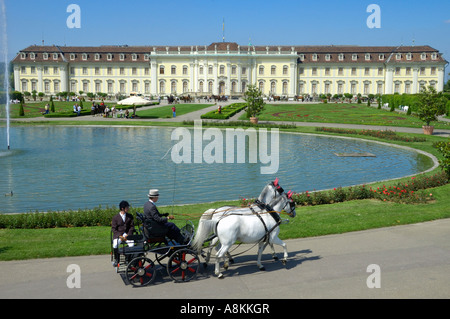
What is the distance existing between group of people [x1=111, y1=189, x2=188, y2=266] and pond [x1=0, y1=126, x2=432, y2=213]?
18.7 ft

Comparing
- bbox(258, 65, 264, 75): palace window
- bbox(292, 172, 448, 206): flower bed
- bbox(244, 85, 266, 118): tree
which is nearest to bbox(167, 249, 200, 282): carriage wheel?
bbox(292, 172, 448, 206): flower bed

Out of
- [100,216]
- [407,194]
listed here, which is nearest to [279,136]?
[407,194]

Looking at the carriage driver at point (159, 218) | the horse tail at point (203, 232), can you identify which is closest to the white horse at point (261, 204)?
the horse tail at point (203, 232)

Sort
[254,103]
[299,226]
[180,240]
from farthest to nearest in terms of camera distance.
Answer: [254,103]
[299,226]
[180,240]

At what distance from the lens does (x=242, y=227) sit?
7.60 m

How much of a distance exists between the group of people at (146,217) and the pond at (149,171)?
5.69 metres

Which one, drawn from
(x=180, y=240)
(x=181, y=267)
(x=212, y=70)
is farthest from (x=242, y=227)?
(x=212, y=70)

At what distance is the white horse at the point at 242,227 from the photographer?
7.49 metres

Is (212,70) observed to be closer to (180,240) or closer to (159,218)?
(180,240)

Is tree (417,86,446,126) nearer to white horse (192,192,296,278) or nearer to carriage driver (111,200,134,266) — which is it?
white horse (192,192,296,278)

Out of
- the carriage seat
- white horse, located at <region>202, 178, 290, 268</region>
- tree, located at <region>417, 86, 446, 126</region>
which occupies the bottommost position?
the carriage seat

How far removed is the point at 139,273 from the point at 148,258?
50 cm

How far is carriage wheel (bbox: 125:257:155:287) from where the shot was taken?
7.08 m

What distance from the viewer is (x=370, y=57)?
82.5 metres
